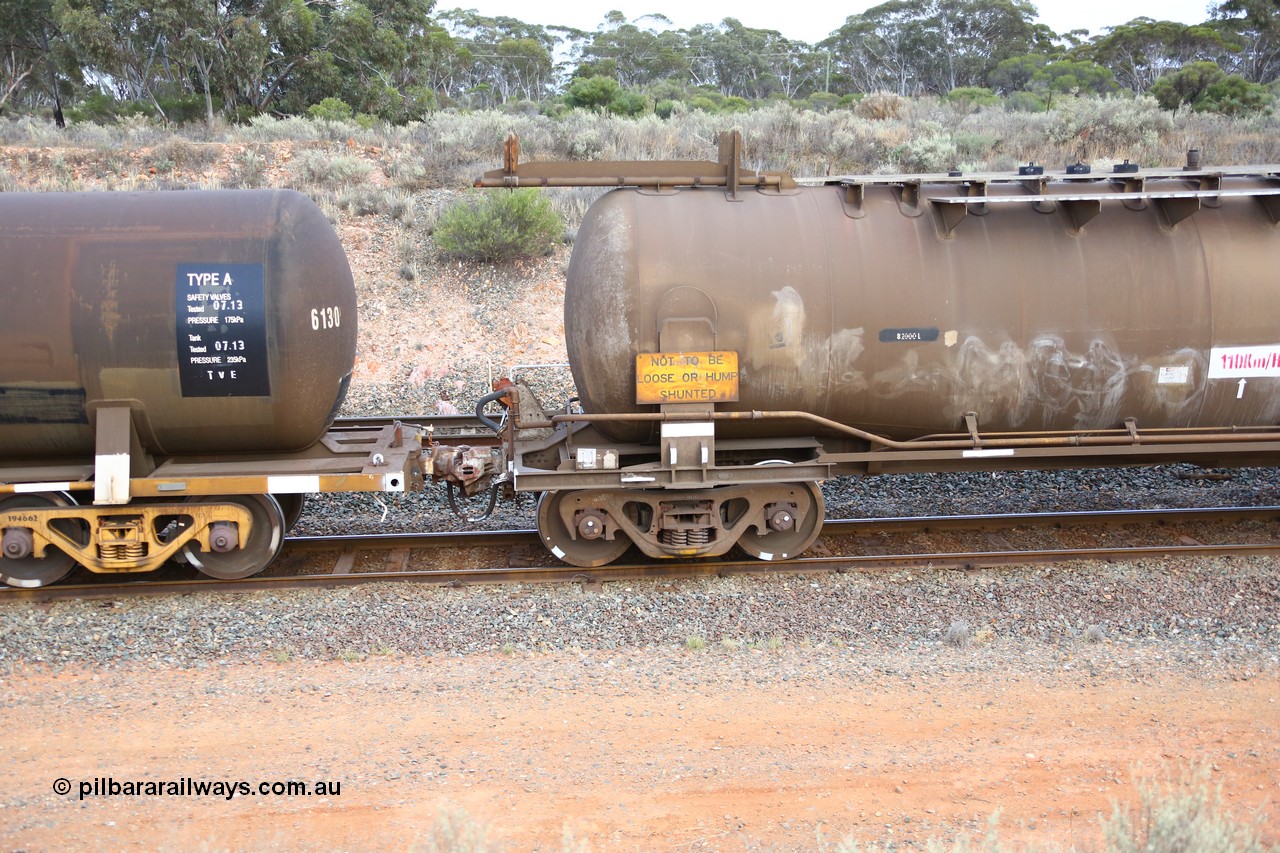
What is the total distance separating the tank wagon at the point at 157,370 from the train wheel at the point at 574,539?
1.29 metres

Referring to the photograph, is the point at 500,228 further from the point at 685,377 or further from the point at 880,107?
the point at 880,107

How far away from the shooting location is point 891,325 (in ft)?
26.9

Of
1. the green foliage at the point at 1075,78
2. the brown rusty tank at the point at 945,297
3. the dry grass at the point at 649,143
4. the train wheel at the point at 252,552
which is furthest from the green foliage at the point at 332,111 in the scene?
the green foliage at the point at 1075,78

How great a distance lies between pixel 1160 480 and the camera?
1130cm

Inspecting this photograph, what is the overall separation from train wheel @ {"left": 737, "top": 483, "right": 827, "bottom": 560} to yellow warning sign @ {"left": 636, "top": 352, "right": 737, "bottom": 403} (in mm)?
1282

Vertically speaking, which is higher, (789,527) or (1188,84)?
(1188,84)

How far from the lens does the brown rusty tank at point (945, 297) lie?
807 cm

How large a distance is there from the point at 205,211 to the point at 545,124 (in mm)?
14693

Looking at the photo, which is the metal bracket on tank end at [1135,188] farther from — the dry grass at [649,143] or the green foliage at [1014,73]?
the green foliage at [1014,73]

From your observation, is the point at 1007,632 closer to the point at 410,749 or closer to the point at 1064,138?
the point at 410,749

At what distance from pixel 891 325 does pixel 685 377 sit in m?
1.84

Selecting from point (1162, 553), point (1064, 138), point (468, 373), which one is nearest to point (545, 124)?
point (468, 373)

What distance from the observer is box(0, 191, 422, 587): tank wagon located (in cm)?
771

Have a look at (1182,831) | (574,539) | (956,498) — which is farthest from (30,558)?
(956,498)
